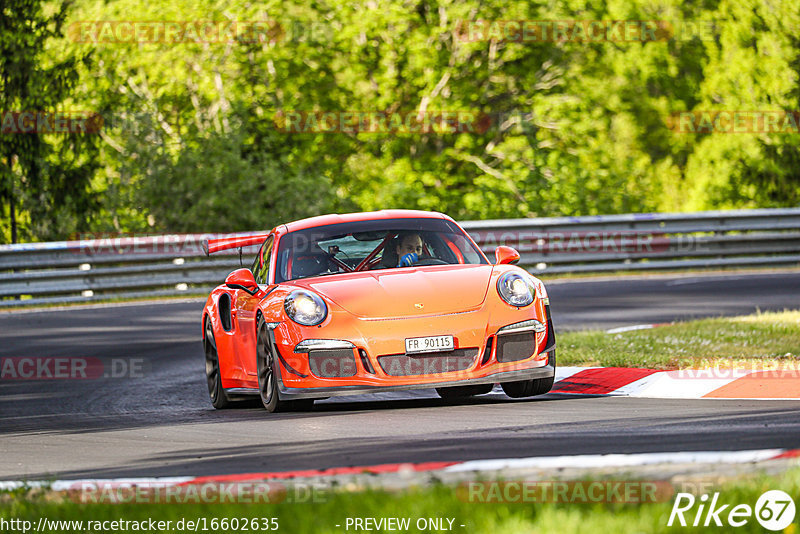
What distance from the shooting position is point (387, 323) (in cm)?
874

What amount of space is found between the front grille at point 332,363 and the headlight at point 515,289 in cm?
112

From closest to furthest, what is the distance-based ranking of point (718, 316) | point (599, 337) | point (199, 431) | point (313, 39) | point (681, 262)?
point (199, 431), point (599, 337), point (718, 316), point (681, 262), point (313, 39)

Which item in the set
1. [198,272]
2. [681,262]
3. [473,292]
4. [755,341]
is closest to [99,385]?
[473,292]

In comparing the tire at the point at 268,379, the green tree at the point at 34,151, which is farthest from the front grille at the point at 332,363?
the green tree at the point at 34,151

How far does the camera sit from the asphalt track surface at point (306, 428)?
6.74m

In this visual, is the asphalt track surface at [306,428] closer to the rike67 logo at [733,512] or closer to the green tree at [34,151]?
the rike67 logo at [733,512]

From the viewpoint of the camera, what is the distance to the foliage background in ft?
90.6

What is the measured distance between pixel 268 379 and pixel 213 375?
4.79 ft

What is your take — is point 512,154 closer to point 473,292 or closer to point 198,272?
point 198,272

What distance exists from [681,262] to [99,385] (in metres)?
13.5

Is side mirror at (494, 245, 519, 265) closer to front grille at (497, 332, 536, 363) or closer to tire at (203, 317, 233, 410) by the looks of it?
front grille at (497, 332, 536, 363)

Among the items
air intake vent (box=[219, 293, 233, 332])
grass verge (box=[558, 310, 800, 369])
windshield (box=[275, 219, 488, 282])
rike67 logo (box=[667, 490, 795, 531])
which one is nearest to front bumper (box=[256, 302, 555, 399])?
windshield (box=[275, 219, 488, 282])

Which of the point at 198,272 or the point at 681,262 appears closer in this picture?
the point at 198,272

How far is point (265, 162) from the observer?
2912 centimetres
